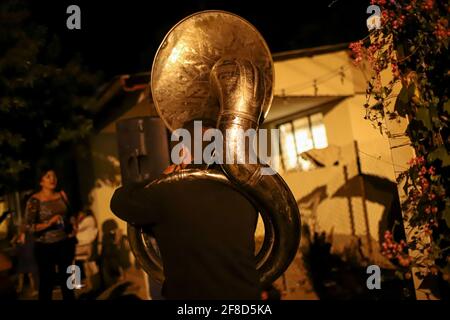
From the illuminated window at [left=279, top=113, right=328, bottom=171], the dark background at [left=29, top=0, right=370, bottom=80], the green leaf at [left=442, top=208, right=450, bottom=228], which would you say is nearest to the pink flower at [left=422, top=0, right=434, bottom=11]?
the green leaf at [left=442, top=208, right=450, bottom=228]

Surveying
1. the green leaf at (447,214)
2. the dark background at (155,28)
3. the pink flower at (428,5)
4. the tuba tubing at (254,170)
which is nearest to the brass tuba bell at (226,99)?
the tuba tubing at (254,170)

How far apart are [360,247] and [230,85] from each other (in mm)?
3794

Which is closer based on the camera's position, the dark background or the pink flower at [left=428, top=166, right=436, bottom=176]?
the pink flower at [left=428, top=166, right=436, bottom=176]

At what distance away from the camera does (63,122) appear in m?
6.68

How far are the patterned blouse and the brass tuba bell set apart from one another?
7.13ft

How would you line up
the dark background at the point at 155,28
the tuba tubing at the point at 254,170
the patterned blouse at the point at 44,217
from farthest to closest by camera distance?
1. the dark background at the point at 155,28
2. the patterned blouse at the point at 44,217
3. the tuba tubing at the point at 254,170

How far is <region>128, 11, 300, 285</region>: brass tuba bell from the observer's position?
186 cm

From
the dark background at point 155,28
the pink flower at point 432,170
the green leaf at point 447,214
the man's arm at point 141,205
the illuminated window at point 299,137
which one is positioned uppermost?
the dark background at point 155,28

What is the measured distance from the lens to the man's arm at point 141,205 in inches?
73.4

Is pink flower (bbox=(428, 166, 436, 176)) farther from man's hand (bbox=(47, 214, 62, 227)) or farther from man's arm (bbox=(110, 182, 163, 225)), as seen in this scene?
man's hand (bbox=(47, 214, 62, 227))

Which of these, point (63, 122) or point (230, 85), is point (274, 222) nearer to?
point (230, 85)

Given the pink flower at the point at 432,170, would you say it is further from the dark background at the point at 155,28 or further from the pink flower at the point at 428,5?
the dark background at the point at 155,28

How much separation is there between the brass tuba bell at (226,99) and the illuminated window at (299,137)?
4939 mm
